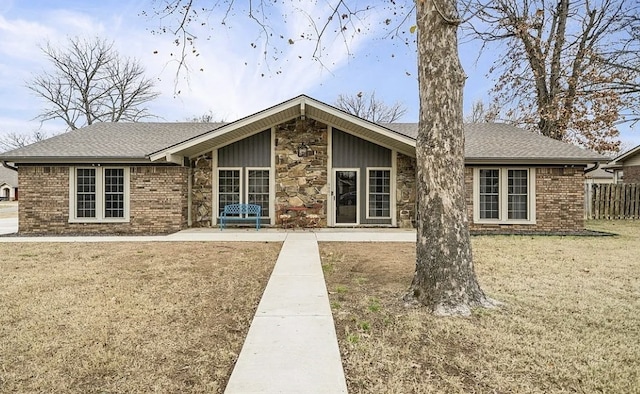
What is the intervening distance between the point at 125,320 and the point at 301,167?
8.87 meters

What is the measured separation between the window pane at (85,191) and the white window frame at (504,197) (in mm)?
11898

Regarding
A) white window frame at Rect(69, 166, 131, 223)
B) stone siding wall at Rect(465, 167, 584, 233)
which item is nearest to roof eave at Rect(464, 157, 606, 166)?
stone siding wall at Rect(465, 167, 584, 233)

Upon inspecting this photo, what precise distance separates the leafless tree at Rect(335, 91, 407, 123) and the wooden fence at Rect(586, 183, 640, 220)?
21.7m

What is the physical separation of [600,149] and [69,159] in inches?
887

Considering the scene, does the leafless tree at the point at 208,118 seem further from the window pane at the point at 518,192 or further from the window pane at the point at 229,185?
the window pane at the point at 518,192

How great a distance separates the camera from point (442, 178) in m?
4.32

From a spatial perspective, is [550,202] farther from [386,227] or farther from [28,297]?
[28,297]

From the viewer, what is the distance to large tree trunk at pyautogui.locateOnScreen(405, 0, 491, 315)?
4.28 metres

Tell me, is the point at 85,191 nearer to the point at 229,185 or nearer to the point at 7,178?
the point at 229,185

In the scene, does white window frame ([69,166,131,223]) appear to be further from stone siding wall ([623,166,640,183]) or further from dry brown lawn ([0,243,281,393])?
stone siding wall ([623,166,640,183])

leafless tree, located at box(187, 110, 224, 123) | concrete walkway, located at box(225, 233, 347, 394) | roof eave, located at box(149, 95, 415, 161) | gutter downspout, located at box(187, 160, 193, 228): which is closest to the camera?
concrete walkway, located at box(225, 233, 347, 394)

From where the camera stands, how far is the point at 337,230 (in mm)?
11781

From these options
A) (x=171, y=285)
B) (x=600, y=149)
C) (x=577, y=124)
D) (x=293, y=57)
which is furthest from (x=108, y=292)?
(x=600, y=149)

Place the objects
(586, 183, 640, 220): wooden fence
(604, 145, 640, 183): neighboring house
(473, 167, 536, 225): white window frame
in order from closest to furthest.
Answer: (473, 167, 536, 225): white window frame
(586, 183, 640, 220): wooden fence
(604, 145, 640, 183): neighboring house
